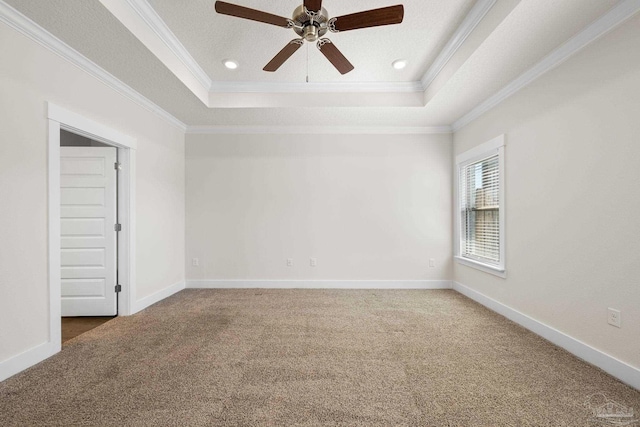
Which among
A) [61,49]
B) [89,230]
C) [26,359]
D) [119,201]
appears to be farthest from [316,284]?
[61,49]

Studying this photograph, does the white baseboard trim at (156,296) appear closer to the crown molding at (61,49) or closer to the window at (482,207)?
the crown molding at (61,49)

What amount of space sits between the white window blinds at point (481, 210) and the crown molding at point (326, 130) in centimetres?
90

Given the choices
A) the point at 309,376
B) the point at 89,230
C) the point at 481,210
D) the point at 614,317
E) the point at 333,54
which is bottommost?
the point at 309,376

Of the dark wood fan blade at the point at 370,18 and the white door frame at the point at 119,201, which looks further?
the white door frame at the point at 119,201

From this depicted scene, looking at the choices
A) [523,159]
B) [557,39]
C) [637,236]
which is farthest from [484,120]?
[637,236]

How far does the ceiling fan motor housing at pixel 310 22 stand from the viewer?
201cm

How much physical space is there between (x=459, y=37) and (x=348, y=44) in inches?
43.0

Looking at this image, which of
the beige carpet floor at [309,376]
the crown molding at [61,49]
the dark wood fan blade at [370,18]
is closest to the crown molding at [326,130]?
the crown molding at [61,49]

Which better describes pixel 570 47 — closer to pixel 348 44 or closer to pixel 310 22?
pixel 348 44

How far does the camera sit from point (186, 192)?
15.6 feet

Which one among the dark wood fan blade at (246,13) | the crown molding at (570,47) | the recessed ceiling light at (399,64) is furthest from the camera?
the recessed ceiling light at (399,64)

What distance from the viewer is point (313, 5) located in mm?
1920

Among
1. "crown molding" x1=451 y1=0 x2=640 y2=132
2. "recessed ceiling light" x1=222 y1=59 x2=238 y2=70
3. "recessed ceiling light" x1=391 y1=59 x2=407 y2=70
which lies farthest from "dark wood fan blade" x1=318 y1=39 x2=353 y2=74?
"crown molding" x1=451 y1=0 x2=640 y2=132

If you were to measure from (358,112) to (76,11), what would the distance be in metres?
3.08
